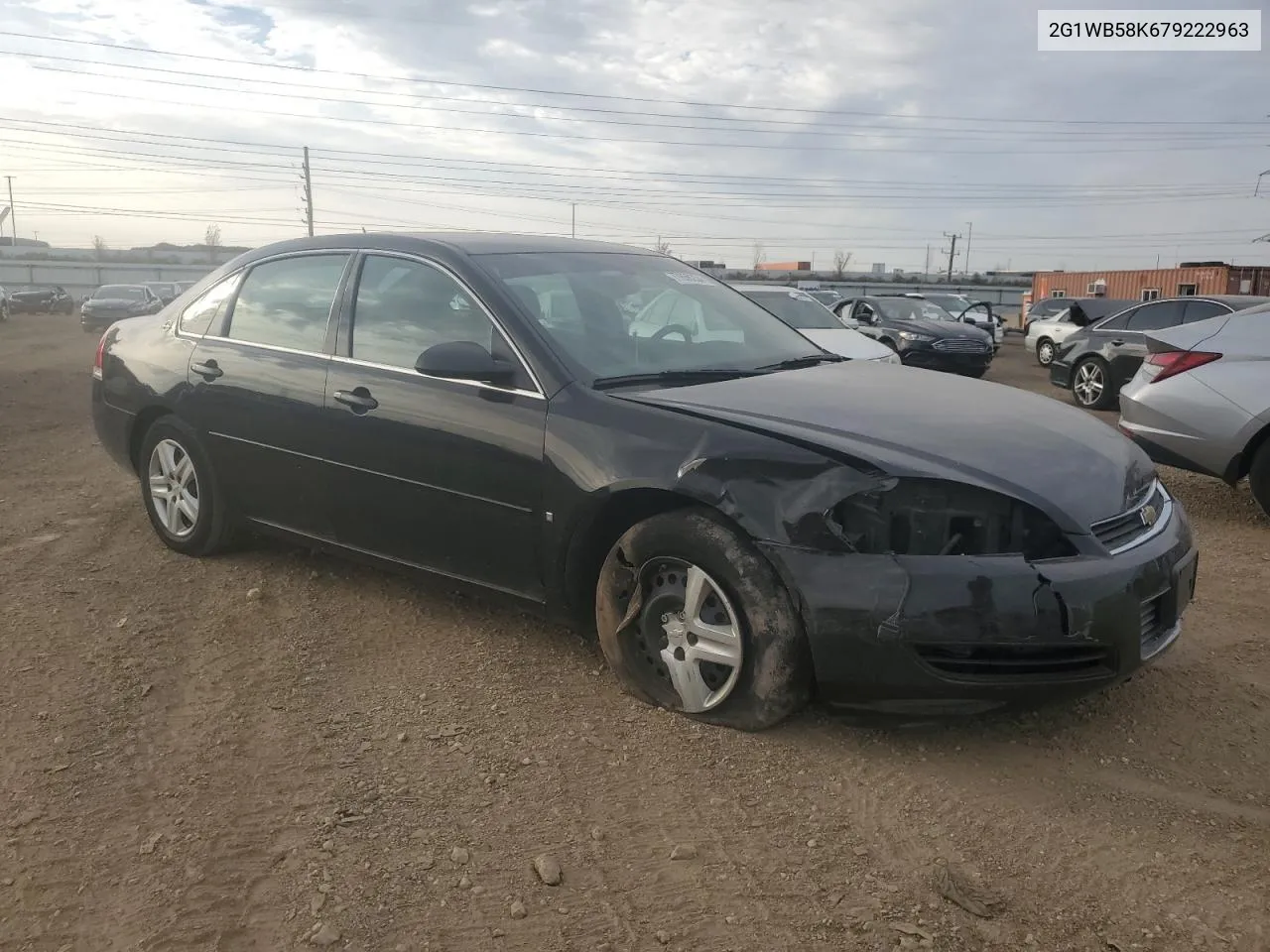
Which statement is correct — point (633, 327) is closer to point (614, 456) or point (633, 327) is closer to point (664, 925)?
point (614, 456)

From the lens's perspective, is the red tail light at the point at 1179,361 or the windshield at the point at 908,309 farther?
the windshield at the point at 908,309

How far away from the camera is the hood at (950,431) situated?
9.77 feet

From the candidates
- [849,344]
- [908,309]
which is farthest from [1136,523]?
[908,309]

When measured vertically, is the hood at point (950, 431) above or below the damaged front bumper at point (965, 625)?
above

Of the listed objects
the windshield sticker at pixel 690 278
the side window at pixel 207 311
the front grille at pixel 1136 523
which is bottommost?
the front grille at pixel 1136 523

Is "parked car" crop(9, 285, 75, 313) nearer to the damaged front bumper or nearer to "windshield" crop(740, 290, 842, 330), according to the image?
"windshield" crop(740, 290, 842, 330)

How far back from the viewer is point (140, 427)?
5.29 metres

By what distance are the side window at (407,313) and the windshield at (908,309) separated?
1500 cm

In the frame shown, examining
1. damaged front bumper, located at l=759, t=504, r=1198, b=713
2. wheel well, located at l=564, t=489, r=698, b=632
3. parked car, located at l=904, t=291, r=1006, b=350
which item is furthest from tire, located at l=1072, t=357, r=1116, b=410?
parked car, located at l=904, t=291, r=1006, b=350

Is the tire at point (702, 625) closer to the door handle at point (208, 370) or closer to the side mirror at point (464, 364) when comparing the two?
the side mirror at point (464, 364)

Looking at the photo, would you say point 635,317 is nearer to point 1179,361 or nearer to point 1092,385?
point 1179,361

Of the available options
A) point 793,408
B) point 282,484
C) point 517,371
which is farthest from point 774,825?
point 282,484

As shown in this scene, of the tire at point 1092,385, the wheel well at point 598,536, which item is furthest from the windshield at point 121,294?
the wheel well at point 598,536

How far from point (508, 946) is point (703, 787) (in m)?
0.83
